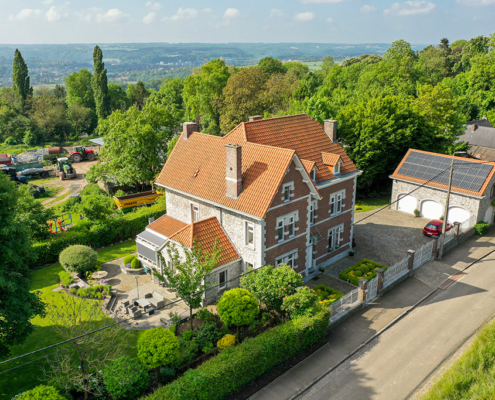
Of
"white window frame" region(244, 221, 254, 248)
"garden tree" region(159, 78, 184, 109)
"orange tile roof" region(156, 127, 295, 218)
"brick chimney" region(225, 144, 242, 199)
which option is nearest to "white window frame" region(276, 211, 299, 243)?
"white window frame" region(244, 221, 254, 248)

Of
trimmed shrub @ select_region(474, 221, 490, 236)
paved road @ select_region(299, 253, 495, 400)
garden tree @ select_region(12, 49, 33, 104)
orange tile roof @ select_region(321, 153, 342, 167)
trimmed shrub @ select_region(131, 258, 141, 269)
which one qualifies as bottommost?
paved road @ select_region(299, 253, 495, 400)

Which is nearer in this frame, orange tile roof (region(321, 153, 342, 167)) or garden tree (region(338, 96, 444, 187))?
orange tile roof (region(321, 153, 342, 167))

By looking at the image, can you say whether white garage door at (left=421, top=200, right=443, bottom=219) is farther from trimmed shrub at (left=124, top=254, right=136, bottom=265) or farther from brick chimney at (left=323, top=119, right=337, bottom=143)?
trimmed shrub at (left=124, top=254, right=136, bottom=265)

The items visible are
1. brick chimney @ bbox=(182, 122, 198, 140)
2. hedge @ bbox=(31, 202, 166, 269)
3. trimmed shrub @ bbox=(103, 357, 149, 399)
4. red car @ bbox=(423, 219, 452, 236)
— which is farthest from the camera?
red car @ bbox=(423, 219, 452, 236)

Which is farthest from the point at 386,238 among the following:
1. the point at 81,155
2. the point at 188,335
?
the point at 81,155

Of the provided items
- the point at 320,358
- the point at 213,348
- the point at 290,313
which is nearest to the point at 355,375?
the point at 320,358

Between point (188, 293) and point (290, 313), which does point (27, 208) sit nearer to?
point (188, 293)

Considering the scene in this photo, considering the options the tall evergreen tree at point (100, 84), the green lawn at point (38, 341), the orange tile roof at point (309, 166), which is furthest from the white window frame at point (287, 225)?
the tall evergreen tree at point (100, 84)

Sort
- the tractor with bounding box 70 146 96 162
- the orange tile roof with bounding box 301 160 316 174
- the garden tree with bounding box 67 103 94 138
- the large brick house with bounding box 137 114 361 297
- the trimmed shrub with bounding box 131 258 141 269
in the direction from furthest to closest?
the garden tree with bounding box 67 103 94 138 → the tractor with bounding box 70 146 96 162 → the trimmed shrub with bounding box 131 258 141 269 → the orange tile roof with bounding box 301 160 316 174 → the large brick house with bounding box 137 114 361 297

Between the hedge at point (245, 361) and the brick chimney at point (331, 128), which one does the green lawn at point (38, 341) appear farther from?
the brick chimney at point (331, 128)
